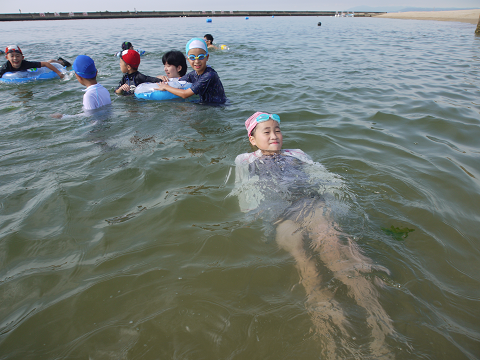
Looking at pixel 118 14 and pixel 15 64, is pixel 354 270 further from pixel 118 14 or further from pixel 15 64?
pixel 118 14

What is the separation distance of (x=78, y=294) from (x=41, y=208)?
1.54m

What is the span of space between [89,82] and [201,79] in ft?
7.76

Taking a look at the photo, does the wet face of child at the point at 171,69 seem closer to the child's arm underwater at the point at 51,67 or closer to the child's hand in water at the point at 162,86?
the child's hand in water at the point at 162,86

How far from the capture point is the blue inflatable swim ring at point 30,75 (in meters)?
9.08

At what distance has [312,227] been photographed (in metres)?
2.78

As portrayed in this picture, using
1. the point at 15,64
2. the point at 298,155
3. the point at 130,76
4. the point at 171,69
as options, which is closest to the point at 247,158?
the point at 298,155

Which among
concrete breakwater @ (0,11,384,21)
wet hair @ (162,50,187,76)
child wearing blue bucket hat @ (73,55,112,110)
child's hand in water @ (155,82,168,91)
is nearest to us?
child wearing blue bucket hat @ (73,55,112,110)

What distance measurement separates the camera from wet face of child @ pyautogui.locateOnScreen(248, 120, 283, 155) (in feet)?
12.9

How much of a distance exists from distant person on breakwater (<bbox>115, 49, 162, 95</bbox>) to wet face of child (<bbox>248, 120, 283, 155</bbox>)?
180 inches

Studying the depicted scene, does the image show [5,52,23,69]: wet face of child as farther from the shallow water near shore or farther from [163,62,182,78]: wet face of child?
[163,62,182,78]: wet face of child

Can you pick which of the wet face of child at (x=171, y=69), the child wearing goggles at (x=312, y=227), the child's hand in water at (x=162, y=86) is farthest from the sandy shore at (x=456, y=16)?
the child wearing goggles at (x=312, y=227)

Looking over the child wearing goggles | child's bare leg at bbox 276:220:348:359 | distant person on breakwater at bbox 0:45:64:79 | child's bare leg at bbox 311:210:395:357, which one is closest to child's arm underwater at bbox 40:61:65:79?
distant person on breakwater at bbox 0:45:64:79

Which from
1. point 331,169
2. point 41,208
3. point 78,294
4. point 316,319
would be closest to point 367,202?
point 331,169

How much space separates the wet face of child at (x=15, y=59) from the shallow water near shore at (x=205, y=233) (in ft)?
12.6
